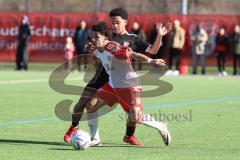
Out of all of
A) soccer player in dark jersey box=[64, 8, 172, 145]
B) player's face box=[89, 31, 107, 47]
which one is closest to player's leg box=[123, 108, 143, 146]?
soccer player in dark jersey box=[64, 8, 172, 145]

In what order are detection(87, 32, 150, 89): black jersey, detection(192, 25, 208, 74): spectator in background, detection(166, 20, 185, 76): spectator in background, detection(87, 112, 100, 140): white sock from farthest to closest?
detection(192, 25, 208, 74): spectator in background
detection(166, 20, 185, 76): spectator in background
detection(87, 112, 100, 140): white sock
detection(87, 32, 150, 89): black jersey

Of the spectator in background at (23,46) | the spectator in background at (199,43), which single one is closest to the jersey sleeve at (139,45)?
the spectator in background at (199,43)

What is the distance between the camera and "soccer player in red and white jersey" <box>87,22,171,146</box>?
1020 centimetres

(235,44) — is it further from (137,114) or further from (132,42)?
(137,114)

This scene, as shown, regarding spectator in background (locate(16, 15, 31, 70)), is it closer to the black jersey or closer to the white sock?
the white sock

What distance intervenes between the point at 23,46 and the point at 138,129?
21.0m

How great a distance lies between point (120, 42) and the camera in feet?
33.7

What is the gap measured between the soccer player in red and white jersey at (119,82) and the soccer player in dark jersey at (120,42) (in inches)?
2.8

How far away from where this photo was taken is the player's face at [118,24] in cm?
1016

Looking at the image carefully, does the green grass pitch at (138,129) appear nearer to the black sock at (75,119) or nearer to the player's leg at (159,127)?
the player's leg at (159,127)

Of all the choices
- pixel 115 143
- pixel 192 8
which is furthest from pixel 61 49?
pixel 192 8

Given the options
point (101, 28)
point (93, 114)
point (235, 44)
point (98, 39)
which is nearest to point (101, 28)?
point (101, 28)

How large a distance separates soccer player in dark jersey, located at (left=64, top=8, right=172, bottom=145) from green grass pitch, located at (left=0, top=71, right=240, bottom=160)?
197mm

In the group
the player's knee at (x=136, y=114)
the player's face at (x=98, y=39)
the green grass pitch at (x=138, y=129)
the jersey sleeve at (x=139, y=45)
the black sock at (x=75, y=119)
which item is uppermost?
the player's face at (x=98, y=39)
